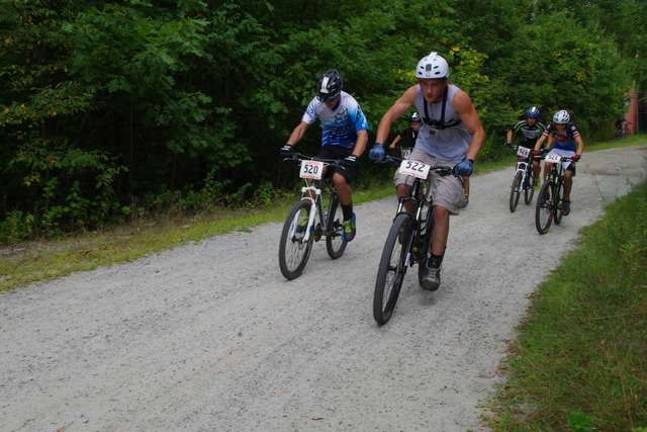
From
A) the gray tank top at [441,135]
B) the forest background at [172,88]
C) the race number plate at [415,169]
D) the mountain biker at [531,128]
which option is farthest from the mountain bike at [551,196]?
the race number plate at [415,169]

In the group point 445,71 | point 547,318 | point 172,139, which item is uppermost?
point 445,71

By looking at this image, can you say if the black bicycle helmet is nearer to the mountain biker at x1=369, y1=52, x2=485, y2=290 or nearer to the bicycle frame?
the mountain biker at x1=369, y1=52, x2=485, y2=290

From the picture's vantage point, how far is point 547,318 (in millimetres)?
5059

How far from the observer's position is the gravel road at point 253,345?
370 centimetres

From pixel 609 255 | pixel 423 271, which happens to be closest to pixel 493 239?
pixel 609 255

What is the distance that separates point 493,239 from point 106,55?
6595mm

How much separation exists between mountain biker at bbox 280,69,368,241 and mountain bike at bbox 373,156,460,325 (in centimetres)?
99

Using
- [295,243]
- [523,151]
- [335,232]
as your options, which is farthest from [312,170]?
[523,151]

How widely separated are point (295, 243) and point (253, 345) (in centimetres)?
184

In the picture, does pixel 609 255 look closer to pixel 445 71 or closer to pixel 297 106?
pixel 445 71

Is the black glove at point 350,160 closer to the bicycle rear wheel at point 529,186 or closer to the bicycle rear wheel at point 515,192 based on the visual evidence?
the bicycle rear wheel at point 515,192

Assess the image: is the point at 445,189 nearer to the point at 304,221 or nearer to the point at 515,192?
the point at 304,221

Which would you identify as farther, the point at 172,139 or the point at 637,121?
the point at 637,121

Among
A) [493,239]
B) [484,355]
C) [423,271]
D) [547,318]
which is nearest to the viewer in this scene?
[484,355]
